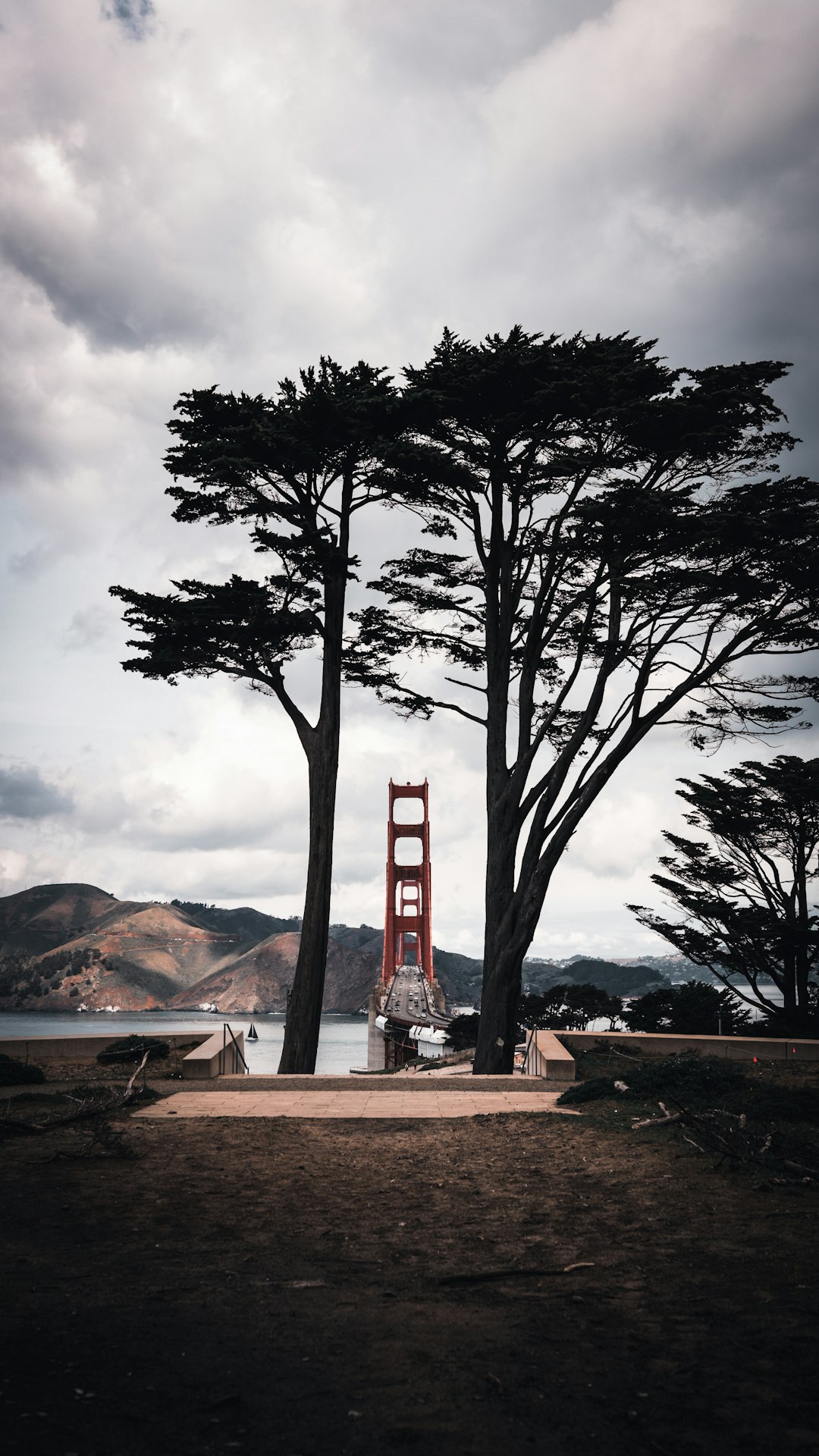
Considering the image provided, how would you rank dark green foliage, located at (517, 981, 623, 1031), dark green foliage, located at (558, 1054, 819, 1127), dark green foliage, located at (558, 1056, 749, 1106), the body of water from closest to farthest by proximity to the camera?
dark green foliage, located at (558, 1054, 819, 1127) → dark green foliage, located at (558, 1056, 749, 1106) → dark green foliage, located at (517, 981, 623, 1031) → the body of water

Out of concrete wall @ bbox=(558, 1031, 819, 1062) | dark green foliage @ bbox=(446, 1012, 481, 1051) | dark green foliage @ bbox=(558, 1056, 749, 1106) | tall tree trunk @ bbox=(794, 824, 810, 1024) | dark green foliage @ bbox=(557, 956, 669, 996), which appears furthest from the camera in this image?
dark green foliage @ bbox=(557, 956, 669, 996)

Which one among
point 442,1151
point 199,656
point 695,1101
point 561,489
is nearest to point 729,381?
point 561,489

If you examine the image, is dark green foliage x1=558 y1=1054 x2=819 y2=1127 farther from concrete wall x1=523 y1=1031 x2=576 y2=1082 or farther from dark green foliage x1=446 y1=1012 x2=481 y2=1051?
dark green foliage x1=446 y1=1012 x2=481 y2=1051

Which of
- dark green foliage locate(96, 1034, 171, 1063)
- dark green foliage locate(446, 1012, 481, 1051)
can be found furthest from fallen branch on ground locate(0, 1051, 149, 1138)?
dark green foliage locate(446, 1012, 481, 1051)

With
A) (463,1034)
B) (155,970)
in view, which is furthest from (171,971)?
(463,1034)

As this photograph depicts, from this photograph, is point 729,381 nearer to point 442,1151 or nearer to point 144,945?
point 442,1151
